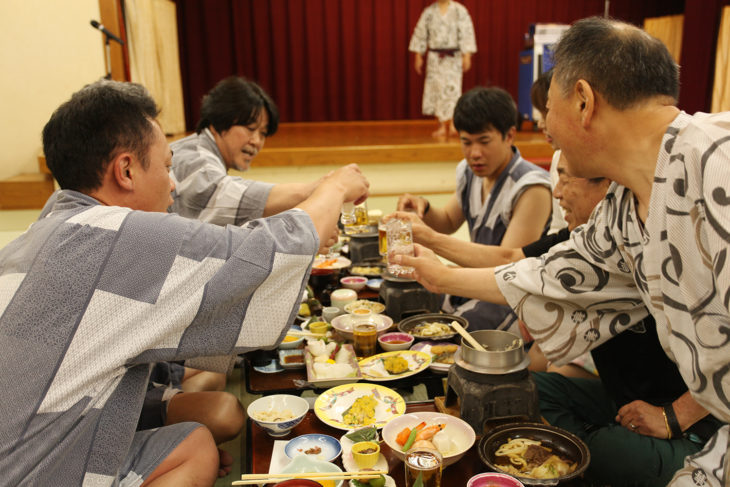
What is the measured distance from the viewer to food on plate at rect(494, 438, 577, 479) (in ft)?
A: 4.07

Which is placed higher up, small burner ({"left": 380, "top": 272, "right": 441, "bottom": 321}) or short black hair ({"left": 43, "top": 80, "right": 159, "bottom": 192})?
short black hair ({"left": 43, "top": 80, "right": 159, "bottom": 192})

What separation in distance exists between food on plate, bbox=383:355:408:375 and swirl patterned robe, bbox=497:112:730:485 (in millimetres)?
511

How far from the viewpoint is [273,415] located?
4.90 ft

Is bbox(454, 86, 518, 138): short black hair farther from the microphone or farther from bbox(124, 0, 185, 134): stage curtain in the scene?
bbox(124, 0, 185, 134): stage curtain

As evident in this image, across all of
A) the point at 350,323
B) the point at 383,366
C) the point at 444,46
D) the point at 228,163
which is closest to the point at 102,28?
the point at 228,163

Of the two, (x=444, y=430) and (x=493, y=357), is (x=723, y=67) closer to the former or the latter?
(x=493, y=357)

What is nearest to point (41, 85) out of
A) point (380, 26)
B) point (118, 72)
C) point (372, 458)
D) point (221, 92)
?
point (118, 72)

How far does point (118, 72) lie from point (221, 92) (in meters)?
3.02

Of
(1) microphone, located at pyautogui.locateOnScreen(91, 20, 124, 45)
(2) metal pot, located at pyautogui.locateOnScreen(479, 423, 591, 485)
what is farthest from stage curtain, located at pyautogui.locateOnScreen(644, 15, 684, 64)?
(2) metal pot, located at pyautogui.locateOnScreen(479, 423, 591, 485)

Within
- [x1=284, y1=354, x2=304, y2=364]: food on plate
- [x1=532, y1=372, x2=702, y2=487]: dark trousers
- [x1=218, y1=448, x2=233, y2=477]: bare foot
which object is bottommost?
[x1=218, y1=448, x2=233, y2=477]: bare foot

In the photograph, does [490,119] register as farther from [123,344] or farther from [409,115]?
[409,115]

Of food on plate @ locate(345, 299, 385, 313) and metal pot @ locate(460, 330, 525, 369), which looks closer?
metal pot @ locate(460, 330, 525, 369)

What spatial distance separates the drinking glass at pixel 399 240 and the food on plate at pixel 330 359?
0.41 m

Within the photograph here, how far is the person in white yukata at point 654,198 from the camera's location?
1116 mm
